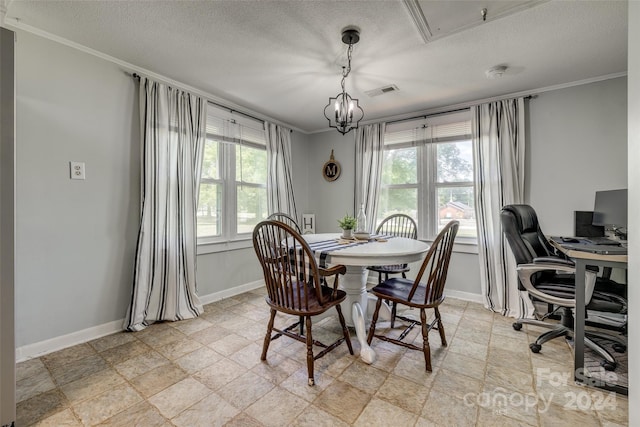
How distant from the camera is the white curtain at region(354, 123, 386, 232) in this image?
12.1ft

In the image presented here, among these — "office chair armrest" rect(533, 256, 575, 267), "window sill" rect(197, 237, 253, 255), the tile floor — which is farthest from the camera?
"window sill" rect(197, 237, 253, 255)

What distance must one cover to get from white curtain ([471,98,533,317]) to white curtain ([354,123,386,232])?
113cm

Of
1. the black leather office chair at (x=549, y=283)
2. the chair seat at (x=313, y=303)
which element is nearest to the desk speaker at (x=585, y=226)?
the black leather office chair at (x=549, y=283)

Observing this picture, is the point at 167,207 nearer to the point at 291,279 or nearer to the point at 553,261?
the point at 291,279

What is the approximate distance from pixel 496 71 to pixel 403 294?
6.75 ft

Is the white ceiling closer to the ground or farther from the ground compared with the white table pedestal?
farther from the ground

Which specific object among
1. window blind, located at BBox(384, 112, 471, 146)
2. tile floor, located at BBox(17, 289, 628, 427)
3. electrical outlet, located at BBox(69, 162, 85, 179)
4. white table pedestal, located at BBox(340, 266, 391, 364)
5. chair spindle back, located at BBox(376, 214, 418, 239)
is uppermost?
window blind, located at BBox(384, 112, 471, 146)

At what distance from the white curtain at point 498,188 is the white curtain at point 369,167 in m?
1.13

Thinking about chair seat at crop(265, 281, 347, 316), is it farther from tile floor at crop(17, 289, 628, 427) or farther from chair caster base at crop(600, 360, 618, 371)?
chair caster base at crop(600, 360, 618, 371)

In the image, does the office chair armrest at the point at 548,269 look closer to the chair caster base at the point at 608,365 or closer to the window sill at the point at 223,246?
the chair caster base at the point at 608,365

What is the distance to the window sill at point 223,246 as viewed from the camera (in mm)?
2995

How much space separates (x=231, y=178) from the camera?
10.7 feet

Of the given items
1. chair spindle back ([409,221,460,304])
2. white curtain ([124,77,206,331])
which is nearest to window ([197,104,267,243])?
white curtain ([124,77,206,331])

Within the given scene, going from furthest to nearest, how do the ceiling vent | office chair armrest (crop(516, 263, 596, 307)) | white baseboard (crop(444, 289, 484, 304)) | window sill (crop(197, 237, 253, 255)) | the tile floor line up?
white baseboard (crop(444, 289, 484, 304))
window sill (crop(197, 237, 253, 255))
the ceiling vent
office chair armrest (crop(516, 263, 596, 307))
the tile floor
